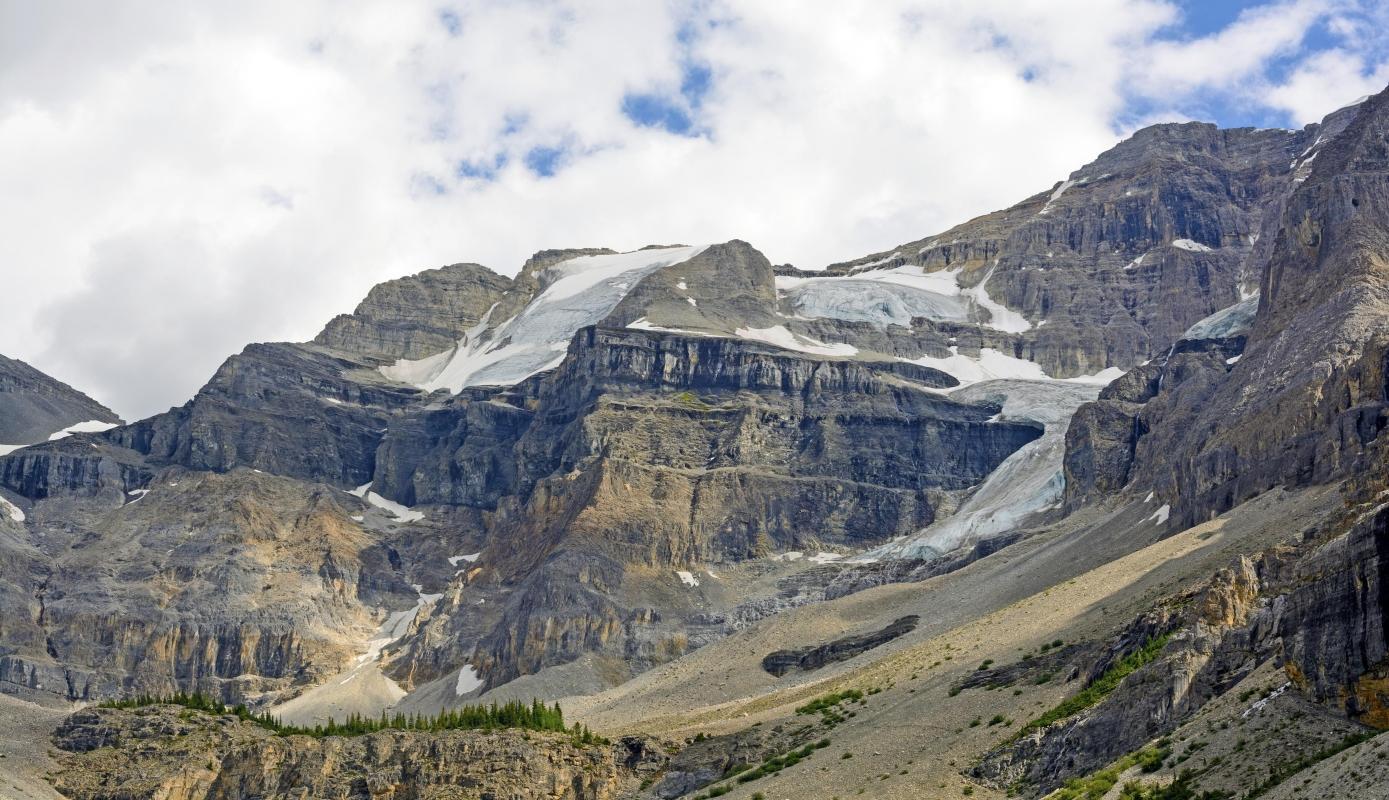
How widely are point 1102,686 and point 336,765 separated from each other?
5930 centimetres

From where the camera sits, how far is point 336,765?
132 metres

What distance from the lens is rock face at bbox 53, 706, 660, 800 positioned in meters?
128

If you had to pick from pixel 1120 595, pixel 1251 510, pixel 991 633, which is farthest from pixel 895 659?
pixel 1251 510

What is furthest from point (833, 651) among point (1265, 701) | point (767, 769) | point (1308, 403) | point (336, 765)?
point (1265, 701)

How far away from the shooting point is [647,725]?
489 feet

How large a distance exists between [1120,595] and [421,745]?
50160 mm

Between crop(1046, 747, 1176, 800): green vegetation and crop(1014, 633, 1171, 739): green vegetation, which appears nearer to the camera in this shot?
crop(1046, 747, 1176, 800): green vegetation

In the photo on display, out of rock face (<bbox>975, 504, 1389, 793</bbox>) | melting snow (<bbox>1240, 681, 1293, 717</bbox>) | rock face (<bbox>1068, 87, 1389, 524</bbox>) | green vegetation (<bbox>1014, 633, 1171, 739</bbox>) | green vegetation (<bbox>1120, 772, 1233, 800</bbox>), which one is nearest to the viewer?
green vegetation (<bbox>1120, 772, 1233, 800</bbox>)

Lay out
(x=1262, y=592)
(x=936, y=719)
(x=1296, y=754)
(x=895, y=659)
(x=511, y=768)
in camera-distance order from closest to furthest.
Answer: (x=1296, y=754) → (x=1262, y=592) → (x=936, y=719) → (x=511, y=768) → (x=895, y=659)

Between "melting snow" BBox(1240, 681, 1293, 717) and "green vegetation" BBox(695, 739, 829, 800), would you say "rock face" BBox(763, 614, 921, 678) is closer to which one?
"green vegetation" BBox(695, 739, 829, 800)

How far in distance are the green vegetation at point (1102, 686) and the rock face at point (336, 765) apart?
38.1 metres

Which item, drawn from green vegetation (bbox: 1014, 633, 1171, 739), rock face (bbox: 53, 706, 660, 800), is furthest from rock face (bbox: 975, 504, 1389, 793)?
rock face (bbox: 53, 706, 660, 800)

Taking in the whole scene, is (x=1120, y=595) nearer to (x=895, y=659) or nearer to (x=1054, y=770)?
(x=895, y=659)

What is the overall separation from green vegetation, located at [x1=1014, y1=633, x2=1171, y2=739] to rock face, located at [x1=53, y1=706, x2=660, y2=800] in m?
38.1
